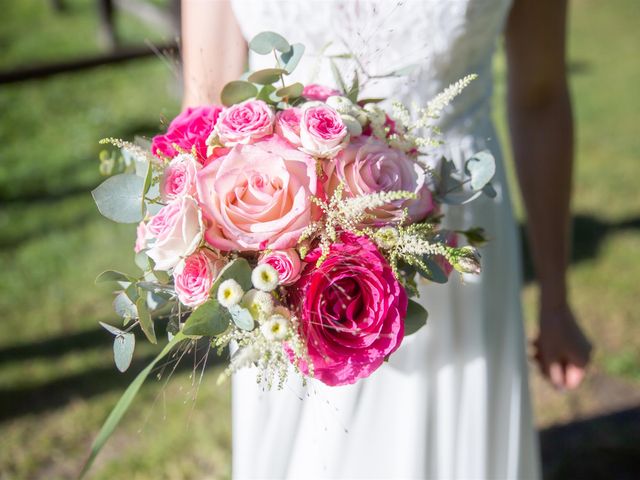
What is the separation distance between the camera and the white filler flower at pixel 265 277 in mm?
909

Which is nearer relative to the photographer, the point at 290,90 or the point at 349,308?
the point at 349,308

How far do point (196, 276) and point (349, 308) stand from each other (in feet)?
0.73

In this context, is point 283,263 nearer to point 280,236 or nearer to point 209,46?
point 280,236

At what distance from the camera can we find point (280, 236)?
0.92m

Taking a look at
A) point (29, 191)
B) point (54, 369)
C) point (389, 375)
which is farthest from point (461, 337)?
point (29, 191)

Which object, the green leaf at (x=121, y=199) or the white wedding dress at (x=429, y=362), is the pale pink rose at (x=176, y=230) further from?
the white wedding dress at (x=429, y=362)

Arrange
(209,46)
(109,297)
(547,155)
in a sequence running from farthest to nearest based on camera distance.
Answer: (109,297)
(547,155)
(209,46)

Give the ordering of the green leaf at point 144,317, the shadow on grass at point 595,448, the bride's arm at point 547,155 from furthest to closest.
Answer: the shadow on grass at point 595,448 < the bride's arm at point 547,155 < the green leaf at point 144,317

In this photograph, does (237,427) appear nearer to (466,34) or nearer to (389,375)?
(389,375)

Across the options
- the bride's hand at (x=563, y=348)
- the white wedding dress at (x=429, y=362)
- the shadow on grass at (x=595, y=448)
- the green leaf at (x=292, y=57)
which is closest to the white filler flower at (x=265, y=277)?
the green leaf at (x=292, y=57)

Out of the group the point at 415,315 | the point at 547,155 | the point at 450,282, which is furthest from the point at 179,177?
the point at 547,155

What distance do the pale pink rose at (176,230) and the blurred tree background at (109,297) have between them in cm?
21

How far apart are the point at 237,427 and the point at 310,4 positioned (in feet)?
3.04

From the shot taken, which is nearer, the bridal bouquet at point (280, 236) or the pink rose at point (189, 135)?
the bridal bouquet at point (280, 236)
